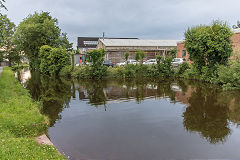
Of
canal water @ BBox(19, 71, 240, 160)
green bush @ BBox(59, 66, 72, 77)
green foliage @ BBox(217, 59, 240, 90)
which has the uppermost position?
green bush @ BBox(59, 66, 72, 77)

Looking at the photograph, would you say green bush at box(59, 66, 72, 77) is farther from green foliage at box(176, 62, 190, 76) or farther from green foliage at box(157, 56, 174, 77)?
green foliage at box(176, 62, 190, 76)

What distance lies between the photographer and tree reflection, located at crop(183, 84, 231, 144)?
277 inches

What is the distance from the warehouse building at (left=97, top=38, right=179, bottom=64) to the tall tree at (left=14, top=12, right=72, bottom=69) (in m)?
9.40

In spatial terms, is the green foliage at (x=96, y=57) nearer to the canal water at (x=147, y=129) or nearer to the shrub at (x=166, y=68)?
the shrub at (x=166, y=68)

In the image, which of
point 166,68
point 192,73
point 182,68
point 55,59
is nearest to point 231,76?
point 192,73

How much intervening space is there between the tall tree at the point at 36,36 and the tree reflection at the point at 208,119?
32.0 meters

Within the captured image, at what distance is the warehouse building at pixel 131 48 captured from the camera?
113 ft

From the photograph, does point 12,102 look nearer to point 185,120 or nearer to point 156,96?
point 185,120

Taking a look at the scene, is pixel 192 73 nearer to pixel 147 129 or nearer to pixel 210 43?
pixel 210 43

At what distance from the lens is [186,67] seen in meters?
23.9

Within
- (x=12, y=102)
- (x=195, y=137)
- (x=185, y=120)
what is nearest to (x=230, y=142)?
(x=195, y=137)

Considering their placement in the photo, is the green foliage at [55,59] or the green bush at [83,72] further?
the green foliage at [55,59]

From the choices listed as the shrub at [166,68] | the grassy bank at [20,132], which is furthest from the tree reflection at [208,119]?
the shrub at [166,68]

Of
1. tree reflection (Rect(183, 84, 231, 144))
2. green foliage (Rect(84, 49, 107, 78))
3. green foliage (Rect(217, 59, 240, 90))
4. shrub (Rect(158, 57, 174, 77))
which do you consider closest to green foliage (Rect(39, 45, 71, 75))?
green foliage (Rect(84, 49, 107, 78))
